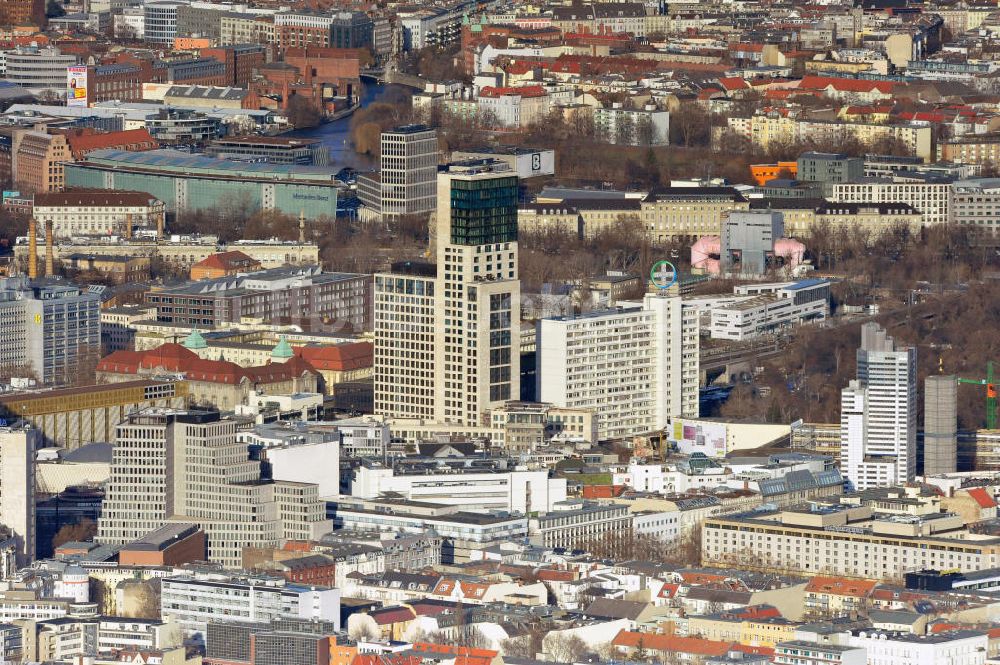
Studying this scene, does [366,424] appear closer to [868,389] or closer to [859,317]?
[868,389]

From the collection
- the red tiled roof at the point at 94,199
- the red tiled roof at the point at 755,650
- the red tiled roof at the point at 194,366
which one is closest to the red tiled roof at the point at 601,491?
the red tiled roof at the point at 194,366

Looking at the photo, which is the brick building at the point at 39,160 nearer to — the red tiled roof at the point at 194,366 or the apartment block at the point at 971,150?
the apartment block at the point at 971,150

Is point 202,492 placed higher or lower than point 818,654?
higher

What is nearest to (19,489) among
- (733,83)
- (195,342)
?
(195,342)

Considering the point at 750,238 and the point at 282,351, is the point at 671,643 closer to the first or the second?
the point at 282,351

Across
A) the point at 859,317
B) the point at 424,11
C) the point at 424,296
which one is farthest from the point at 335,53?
the point at 424,296
